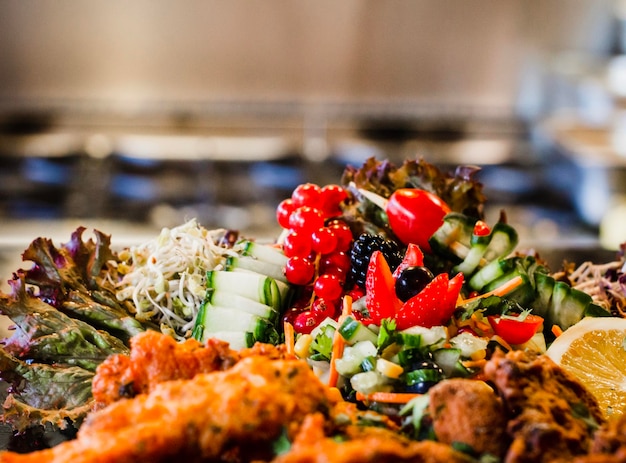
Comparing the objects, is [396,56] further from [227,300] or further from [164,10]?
[227,300]

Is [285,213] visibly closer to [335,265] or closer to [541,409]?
[335,265]

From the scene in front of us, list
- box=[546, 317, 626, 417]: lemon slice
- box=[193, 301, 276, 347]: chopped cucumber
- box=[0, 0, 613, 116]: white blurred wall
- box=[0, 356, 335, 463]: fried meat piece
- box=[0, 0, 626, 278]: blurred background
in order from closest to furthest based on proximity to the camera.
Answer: box=[0, 356, 335, 463]: fried meat piece → box=[546, 317, 626, 417]: lemon slice → box=[193, 301, 276, 347]: chopped cucumber → box=[0, 0, 626, 278]: blurred background → box=[0, 0, 613, 116]: white blurred wall

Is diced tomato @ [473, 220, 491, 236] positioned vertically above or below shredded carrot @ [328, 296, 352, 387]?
above

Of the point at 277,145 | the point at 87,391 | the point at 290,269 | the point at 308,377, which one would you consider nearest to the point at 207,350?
the point at 308,377

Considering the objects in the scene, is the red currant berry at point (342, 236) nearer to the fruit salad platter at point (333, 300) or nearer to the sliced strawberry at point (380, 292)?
the fruit salad platter at point (333, 300)

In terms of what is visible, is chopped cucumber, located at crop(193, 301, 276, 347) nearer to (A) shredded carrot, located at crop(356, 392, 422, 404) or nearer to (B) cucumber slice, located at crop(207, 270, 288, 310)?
(B) cucumber slice, located at crop(207, 270, 288, 310)

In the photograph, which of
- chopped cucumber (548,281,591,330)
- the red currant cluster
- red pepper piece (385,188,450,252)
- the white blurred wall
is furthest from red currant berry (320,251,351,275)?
the white blurred wall
